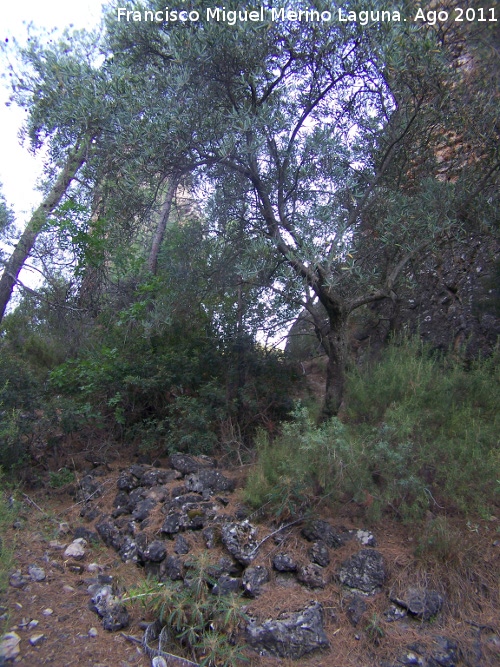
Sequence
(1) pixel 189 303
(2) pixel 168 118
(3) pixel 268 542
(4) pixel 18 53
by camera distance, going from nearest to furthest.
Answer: (3) pixel 268 542 → (2) pixel 168 118 → (4) pixel 18 53 → (1) pixel 189 303

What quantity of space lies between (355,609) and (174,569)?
55.2 inches

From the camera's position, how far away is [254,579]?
13.0 ft

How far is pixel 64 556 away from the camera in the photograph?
14.9 ft

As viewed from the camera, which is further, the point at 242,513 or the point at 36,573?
the point at 242,513

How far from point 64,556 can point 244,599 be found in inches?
68.1

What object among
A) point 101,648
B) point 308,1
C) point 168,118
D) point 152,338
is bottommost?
point 101,648

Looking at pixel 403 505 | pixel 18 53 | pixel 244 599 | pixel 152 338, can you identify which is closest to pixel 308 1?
pixel 18 53

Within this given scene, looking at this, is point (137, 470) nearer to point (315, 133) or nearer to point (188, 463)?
point (188, 463)

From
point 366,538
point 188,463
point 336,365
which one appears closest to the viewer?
point 366,538

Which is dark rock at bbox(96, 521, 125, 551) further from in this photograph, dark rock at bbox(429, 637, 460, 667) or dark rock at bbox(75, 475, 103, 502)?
dark rock at bbox(429, 637, 460, 667)

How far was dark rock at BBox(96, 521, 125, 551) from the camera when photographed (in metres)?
4.66

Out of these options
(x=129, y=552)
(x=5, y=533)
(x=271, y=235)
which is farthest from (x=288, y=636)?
(x=271, y=235)

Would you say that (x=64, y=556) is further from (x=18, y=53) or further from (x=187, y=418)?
(x=18, y=53)

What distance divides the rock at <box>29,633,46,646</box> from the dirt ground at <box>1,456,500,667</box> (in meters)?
0.02
